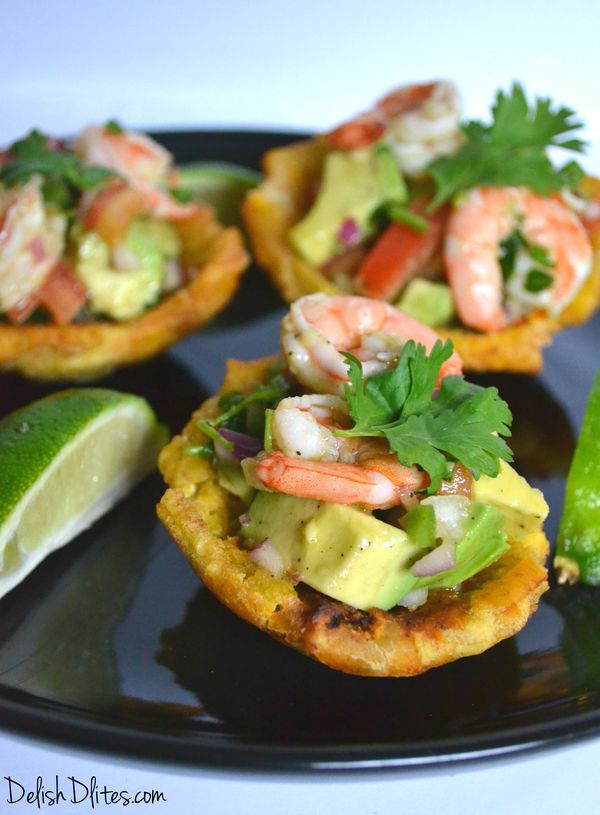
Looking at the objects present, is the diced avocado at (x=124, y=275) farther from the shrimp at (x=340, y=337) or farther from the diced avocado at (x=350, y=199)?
the shrimp at (x=340, y=337)

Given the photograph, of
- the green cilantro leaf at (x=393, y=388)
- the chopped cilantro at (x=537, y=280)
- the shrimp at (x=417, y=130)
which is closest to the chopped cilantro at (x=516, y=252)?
the chopped cilantro at (x=537, y=280)

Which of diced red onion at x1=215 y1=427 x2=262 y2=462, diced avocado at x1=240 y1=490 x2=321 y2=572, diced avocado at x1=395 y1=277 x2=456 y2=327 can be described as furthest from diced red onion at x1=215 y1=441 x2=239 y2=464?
diced avocado at x1=395 y1=277 x2=456 y2=327

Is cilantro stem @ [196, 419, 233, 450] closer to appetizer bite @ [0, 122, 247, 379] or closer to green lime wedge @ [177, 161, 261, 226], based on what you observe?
appetizer bite @ [0, 122, 247, 379]

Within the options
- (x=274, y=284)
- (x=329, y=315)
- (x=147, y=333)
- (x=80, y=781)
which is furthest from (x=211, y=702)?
(x=274, y=284)

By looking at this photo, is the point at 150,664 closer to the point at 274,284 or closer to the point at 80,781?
the point at 80,781

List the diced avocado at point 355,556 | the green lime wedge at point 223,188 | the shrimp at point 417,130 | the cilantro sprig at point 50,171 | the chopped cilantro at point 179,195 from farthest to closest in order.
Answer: the green lime wedge at point 223,188 → the chopped cilantro at point 179,195 → the shrimp at point 417,130 → the cilantro sprig at point 50,171 → the diced avocado at point 355,556

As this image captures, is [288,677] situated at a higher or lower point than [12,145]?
lower

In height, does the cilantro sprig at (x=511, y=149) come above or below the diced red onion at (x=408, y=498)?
above

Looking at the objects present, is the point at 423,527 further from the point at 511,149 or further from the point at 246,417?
the point at 511,149
